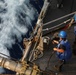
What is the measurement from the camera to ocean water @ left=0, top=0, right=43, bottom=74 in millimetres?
22516

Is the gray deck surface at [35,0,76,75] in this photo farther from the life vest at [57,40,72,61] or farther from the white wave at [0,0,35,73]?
the white wave at [0,0,35,73]

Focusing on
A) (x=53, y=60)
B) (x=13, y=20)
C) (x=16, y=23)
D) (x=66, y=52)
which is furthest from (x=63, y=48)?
(x=13, y=20)

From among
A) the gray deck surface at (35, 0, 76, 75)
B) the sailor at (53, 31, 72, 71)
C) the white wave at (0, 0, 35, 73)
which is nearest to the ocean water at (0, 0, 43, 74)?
the white wave at (0, 0, 35, 73)

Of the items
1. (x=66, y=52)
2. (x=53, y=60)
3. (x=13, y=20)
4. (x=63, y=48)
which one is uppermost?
(x=13, y=20)

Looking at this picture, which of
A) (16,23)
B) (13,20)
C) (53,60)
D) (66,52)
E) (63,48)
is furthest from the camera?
(13,20)

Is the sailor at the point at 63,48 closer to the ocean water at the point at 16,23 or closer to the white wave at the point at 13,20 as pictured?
the ocean water at the point at 16,23

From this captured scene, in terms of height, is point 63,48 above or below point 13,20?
below

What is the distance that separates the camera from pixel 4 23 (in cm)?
2492

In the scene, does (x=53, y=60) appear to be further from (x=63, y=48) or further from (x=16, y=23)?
(x=16, y=23)

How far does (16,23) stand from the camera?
24.9m

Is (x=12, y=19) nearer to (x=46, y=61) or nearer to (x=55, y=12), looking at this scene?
(x=55, y=12)

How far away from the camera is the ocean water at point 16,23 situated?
22.5 metres

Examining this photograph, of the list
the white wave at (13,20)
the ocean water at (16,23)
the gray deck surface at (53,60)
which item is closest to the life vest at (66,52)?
the gray deck surface at (53,60)

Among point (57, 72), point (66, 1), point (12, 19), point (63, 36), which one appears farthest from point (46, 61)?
point (12, 19)
